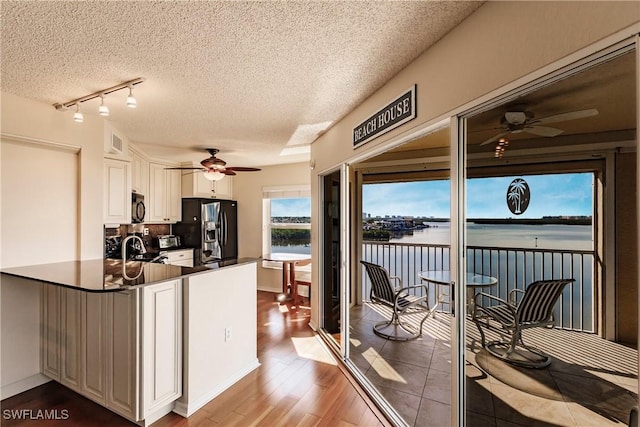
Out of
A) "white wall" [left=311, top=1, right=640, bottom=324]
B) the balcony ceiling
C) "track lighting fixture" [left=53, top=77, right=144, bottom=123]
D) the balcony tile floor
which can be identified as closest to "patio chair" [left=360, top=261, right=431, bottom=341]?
the balcony tile floor

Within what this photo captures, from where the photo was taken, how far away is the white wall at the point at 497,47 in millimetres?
1019

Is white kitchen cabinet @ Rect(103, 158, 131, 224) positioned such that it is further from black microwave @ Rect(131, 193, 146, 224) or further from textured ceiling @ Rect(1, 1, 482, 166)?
black microwave @ Rect(131, 193, 146, 224)

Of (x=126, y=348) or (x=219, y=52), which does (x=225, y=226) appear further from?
(x=219, y=52)

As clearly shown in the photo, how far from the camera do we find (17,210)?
8.58 ft

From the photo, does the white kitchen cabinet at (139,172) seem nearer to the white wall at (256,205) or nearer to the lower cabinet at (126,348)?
the white wall at (256,205)

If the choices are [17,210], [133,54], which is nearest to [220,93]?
[133,54]

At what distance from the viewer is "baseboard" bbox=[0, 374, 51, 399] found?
2.52 m

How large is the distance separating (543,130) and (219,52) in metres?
1.79

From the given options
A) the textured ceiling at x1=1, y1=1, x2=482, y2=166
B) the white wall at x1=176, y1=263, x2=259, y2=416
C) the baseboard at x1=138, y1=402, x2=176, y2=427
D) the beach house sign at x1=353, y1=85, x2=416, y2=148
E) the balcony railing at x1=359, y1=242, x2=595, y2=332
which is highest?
the textured ceiling at x1=1, y1=1, x2=482, y2=166

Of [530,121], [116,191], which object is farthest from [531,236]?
[116,191]

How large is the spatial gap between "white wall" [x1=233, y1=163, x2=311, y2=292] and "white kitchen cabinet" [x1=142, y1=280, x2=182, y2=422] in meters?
3.63

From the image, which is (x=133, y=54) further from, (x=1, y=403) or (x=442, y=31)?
(x=1, y=403)

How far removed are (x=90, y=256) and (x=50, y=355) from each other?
912 mm

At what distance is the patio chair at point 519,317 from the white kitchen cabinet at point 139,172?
14.8 ft
